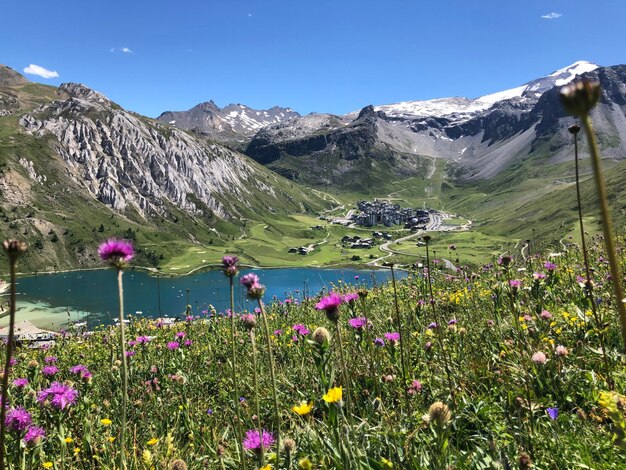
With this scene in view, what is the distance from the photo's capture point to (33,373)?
19.9 ft

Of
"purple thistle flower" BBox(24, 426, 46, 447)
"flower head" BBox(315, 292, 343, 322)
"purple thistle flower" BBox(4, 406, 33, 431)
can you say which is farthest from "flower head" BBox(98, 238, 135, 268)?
"purple thistle flower" BBox(24, 426, 46, 447)

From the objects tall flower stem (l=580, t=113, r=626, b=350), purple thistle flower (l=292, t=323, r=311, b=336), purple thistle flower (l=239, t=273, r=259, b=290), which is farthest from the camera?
purple thistle flower (l=292, t=323, r=311, b=336)

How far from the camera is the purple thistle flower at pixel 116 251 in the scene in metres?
2.93

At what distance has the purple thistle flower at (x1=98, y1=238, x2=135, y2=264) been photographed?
2.93m

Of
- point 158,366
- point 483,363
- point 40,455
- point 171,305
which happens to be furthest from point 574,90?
point 171,305

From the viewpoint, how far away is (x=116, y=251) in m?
3.00

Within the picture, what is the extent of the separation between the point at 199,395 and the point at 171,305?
136039 mm

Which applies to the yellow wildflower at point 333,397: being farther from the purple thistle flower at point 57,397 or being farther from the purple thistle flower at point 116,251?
the purple thistle flower at point 57,397

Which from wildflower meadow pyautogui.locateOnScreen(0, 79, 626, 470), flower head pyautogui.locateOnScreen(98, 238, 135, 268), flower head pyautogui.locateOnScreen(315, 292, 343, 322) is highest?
flower head pyautogui.locateOnScreen(98, 238, 135, 268)

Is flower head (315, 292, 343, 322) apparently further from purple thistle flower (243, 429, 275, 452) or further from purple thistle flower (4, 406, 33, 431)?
purple thistle flower (4, 406, 33, 431)

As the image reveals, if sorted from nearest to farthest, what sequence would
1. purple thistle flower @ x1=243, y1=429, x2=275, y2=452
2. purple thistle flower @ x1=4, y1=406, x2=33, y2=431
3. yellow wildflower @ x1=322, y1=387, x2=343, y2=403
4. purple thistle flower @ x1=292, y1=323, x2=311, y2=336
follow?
yellow wildflower @ x1=322, y1=387, x2=343, y2=403
purple thistle flower @ x1=243, y1=429, x2=275, y2=452
purple thistle flower @ x1=4, y1=406, x2=33, y2=431
purple thistle flower @ x1=292, y1=323, x2=311, y2=336

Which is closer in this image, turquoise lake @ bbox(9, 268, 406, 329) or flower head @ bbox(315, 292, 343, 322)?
flower head @ bbox(315, 292, 343, 322)

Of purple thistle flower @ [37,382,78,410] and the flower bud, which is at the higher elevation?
the flower bud

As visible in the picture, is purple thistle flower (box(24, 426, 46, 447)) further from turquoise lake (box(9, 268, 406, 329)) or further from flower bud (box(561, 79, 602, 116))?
turquoise lake (box(9, 268, 406, 329))
